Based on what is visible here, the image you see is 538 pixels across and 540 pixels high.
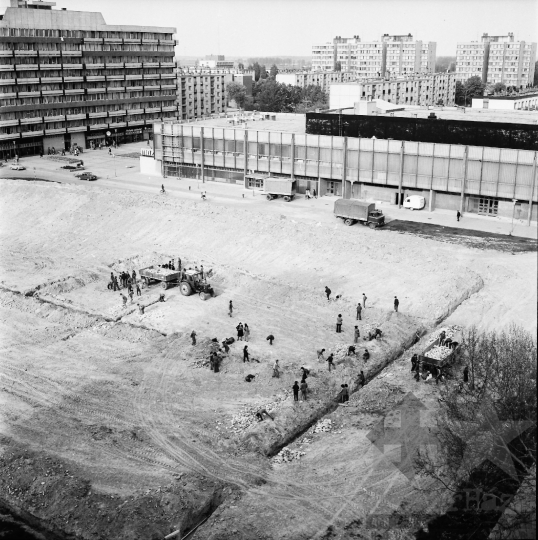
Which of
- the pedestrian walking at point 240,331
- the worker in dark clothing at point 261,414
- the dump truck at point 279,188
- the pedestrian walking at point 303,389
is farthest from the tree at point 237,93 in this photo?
the worker in dark clothing at point 261,414

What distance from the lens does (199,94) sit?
152 metres

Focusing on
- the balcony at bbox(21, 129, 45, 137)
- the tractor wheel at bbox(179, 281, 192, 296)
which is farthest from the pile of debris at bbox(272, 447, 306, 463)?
the balcony at bbox(21, 129, 45, 137)

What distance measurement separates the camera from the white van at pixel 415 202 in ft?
200

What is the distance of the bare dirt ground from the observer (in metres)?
26.0

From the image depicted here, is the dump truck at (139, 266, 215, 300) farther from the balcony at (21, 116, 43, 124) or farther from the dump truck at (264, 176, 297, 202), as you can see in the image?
the balcony at (21, 116, 43, 124)

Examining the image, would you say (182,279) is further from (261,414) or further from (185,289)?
(261,414)

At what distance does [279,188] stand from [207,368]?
32678mm

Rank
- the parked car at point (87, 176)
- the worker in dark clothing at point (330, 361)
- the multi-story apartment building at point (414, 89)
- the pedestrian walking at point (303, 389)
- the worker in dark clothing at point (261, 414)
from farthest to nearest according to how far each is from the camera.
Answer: the multi-story apartment building at point (414, 89) → the parked car at point (87, 176) → the worker in dark clothing at point (330, 361) → the pedestrian walking at point (303, 389) → the worker in dark clothing at point (261, 414)

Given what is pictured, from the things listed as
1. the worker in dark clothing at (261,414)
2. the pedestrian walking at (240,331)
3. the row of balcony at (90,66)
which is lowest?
the worker in dark clothing at (261,414)

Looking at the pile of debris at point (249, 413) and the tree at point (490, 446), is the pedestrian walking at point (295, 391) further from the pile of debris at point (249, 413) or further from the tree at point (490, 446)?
the tree at point (490, 446)

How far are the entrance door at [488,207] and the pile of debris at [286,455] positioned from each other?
113 feet

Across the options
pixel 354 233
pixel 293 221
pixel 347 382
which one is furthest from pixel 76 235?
pixel 347 382

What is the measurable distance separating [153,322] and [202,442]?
48.1 feet

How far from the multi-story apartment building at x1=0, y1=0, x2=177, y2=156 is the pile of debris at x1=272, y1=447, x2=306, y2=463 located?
80928 millimetres
